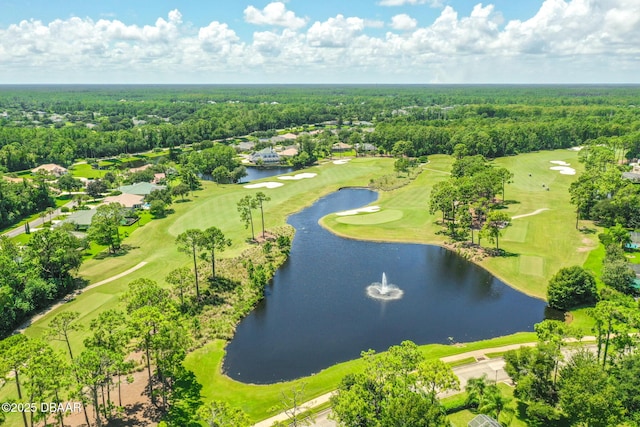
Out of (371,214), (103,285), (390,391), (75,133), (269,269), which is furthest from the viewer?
(75,133)

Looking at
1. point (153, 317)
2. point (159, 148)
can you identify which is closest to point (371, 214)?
point (153, 317)

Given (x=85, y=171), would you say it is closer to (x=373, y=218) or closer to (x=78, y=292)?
(x=78, y=292)

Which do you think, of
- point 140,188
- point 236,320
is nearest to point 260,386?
point 236,320

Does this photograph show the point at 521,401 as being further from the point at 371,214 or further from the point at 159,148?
the point at 159,148

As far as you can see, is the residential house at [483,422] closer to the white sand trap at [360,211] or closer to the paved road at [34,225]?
the white sand trap at [360,211]

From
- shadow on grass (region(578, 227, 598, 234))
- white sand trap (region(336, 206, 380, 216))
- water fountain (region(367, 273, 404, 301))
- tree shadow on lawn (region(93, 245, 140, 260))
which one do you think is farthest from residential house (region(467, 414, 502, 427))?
white sand trap (region(336, 206, 380, 216))

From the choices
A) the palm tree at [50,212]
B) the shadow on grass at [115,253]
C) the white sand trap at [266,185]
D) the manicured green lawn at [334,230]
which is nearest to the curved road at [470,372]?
the manicured green lawn at [334,230]
